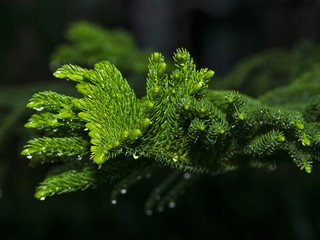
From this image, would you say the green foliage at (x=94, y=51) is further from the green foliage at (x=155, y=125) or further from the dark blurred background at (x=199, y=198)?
the dark blurred background at (x=199, y=198)

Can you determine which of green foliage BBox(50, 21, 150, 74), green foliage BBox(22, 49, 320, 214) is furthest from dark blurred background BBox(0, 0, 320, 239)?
green foliage BBox(22, 49, 320, 214)

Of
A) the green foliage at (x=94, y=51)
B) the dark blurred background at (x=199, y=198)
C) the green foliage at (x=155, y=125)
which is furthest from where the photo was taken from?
the dark blurred background at (x=199, y=198)

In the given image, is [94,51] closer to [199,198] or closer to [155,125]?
[155,125]

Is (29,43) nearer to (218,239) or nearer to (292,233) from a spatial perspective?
(218,239)

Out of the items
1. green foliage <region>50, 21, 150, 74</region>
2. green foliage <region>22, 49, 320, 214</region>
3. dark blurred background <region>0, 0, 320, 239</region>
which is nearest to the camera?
green foliage <region>22, 49, 320, 214</region>

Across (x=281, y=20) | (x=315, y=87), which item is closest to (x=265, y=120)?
(x=315, y=87)

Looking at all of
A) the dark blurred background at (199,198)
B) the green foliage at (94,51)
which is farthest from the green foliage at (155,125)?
the dark blurred background at (199,198)

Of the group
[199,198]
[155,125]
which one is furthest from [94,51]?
[199,198]

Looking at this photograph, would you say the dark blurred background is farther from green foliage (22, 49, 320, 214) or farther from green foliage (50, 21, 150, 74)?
green foliage (22, 49, 320, 214)
